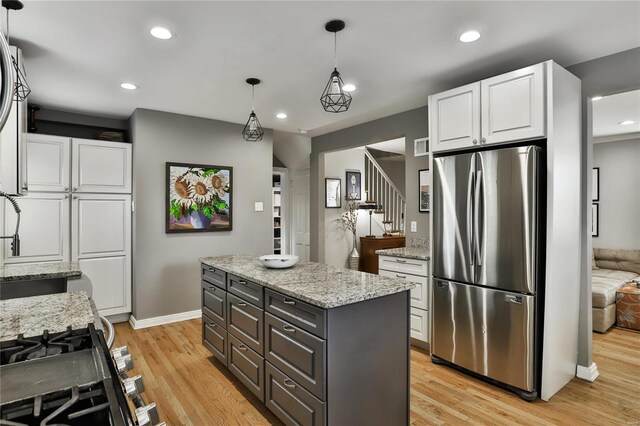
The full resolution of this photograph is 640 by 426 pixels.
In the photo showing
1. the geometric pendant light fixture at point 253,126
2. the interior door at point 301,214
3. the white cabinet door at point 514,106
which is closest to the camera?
the white cabinet door at point 514,106

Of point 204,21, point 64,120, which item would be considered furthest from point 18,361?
point 64,120

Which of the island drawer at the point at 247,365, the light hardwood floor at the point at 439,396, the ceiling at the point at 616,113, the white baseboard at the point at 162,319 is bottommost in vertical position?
the light hardwood floor at the point at 439,396

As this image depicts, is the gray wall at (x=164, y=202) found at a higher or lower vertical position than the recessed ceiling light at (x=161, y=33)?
lower

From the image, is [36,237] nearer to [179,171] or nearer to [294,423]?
[179,171]

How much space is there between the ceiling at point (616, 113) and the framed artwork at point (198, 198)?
4332mm

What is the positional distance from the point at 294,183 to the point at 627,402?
17.4ft

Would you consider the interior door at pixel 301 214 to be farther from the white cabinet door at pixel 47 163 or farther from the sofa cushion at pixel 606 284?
the sofa cushion at pixel 606 284

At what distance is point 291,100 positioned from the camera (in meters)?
3.70

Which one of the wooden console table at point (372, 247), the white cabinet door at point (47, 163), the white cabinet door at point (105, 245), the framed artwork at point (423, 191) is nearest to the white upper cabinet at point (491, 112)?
the framed artwork at point (423, 191)

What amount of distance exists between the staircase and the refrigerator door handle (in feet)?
13.4

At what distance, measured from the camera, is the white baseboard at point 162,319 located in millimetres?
4035

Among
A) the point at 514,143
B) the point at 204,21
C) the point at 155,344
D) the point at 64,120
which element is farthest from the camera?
the point at 64,120

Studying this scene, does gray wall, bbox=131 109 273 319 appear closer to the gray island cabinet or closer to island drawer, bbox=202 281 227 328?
island drawer, bbox=202 281 227 328

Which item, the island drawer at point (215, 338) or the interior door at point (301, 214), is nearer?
the island drawer at point (215, 338)
